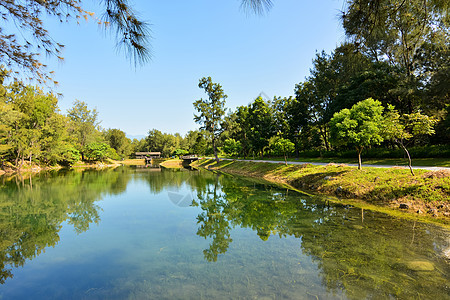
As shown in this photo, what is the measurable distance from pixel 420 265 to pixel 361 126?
41.3ft

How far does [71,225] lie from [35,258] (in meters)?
4.14

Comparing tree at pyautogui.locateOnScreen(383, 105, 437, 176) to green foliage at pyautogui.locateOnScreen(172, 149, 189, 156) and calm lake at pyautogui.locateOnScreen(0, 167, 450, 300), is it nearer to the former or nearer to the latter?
calm lake at pyautogui.locateOnScreen(0, 167, 450, 300)

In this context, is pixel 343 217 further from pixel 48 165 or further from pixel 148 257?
pixel 48 165

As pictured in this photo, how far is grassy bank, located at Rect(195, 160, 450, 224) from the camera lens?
35.3 ft

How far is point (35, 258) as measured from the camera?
7.57 meters

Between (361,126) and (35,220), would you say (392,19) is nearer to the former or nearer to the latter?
(361,126)

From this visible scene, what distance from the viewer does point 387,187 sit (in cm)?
1335

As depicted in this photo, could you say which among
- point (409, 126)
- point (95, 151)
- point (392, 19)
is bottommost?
point (409, 126)

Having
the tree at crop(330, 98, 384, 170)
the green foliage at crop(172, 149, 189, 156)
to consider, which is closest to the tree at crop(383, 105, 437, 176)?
the tree at crop(330, 98, 384, 170)

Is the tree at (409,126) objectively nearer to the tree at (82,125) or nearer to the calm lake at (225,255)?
the calm lake at (225,255)

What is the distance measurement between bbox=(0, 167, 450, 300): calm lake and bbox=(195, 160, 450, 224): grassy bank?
2.03 m

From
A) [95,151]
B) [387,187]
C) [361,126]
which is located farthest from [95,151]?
[387,187]

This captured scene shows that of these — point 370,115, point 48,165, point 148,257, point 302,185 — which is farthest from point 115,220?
point 48,165

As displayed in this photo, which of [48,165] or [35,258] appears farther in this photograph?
[48,165]
